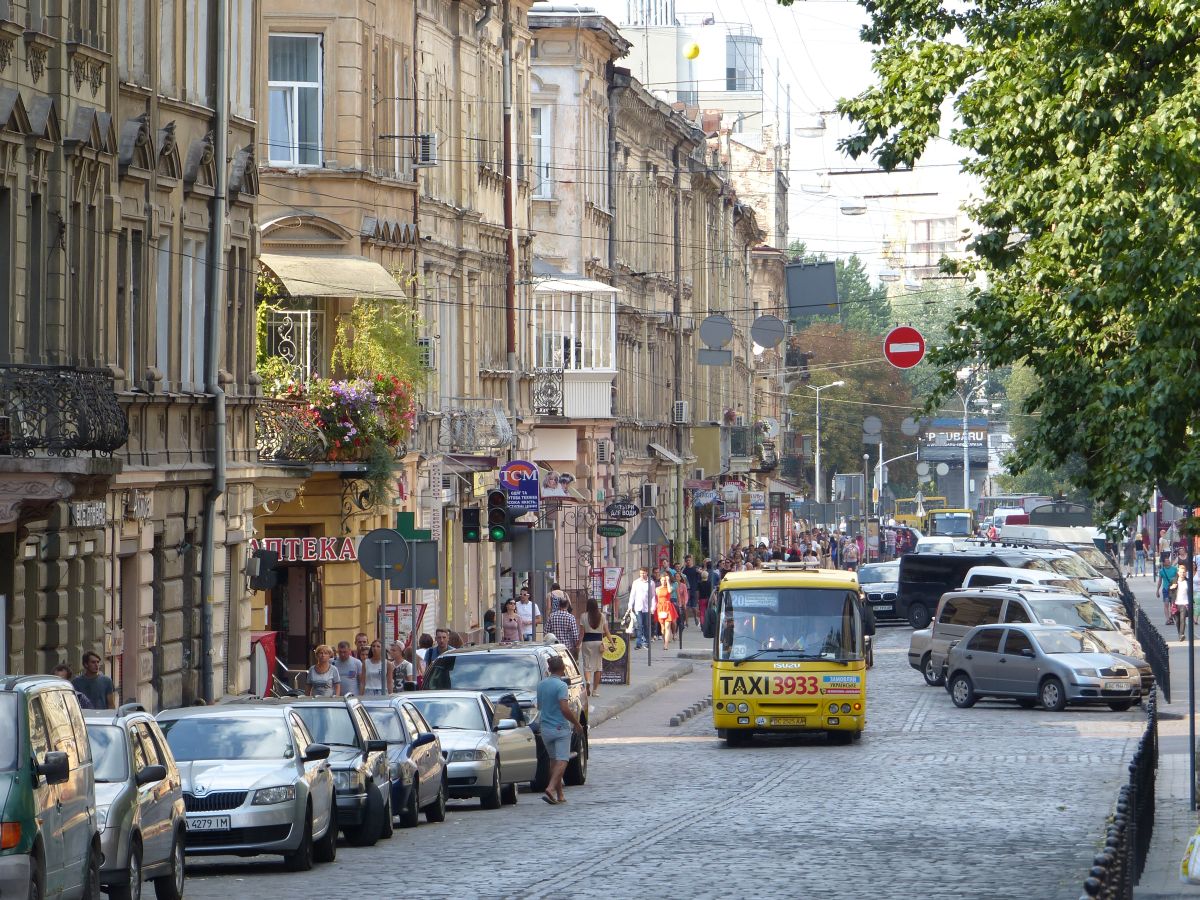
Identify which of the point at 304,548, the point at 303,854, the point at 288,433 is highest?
the point at 288,433

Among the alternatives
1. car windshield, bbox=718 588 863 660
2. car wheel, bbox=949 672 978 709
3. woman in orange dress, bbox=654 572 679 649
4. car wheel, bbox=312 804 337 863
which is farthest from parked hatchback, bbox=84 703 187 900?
woman in orange dress, bbox=654 572 679 649

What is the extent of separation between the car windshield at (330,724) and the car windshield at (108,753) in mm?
5175

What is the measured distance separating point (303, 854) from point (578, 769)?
883 cm

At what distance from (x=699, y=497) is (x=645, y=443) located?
4875mm

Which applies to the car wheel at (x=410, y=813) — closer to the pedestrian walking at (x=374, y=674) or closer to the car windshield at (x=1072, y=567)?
the pedestrian walking at (x=374, y=674)

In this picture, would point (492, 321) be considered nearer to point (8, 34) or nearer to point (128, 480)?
point (128, 480)

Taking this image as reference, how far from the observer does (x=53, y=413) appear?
23188 millimetres

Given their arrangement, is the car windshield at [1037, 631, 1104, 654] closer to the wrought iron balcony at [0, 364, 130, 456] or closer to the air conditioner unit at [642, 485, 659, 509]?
the wrought iron balcony at [0, 364, 130, 456]

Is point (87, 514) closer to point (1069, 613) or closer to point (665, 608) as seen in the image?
point (1069, 613)

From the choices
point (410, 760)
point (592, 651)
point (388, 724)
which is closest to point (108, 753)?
point (410, 760)

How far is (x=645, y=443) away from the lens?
230ft

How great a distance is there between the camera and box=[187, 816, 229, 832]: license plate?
1895cm

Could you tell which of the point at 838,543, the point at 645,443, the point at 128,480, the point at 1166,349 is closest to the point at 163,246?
the point at 128,480

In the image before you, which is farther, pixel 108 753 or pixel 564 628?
pixel 564 628
